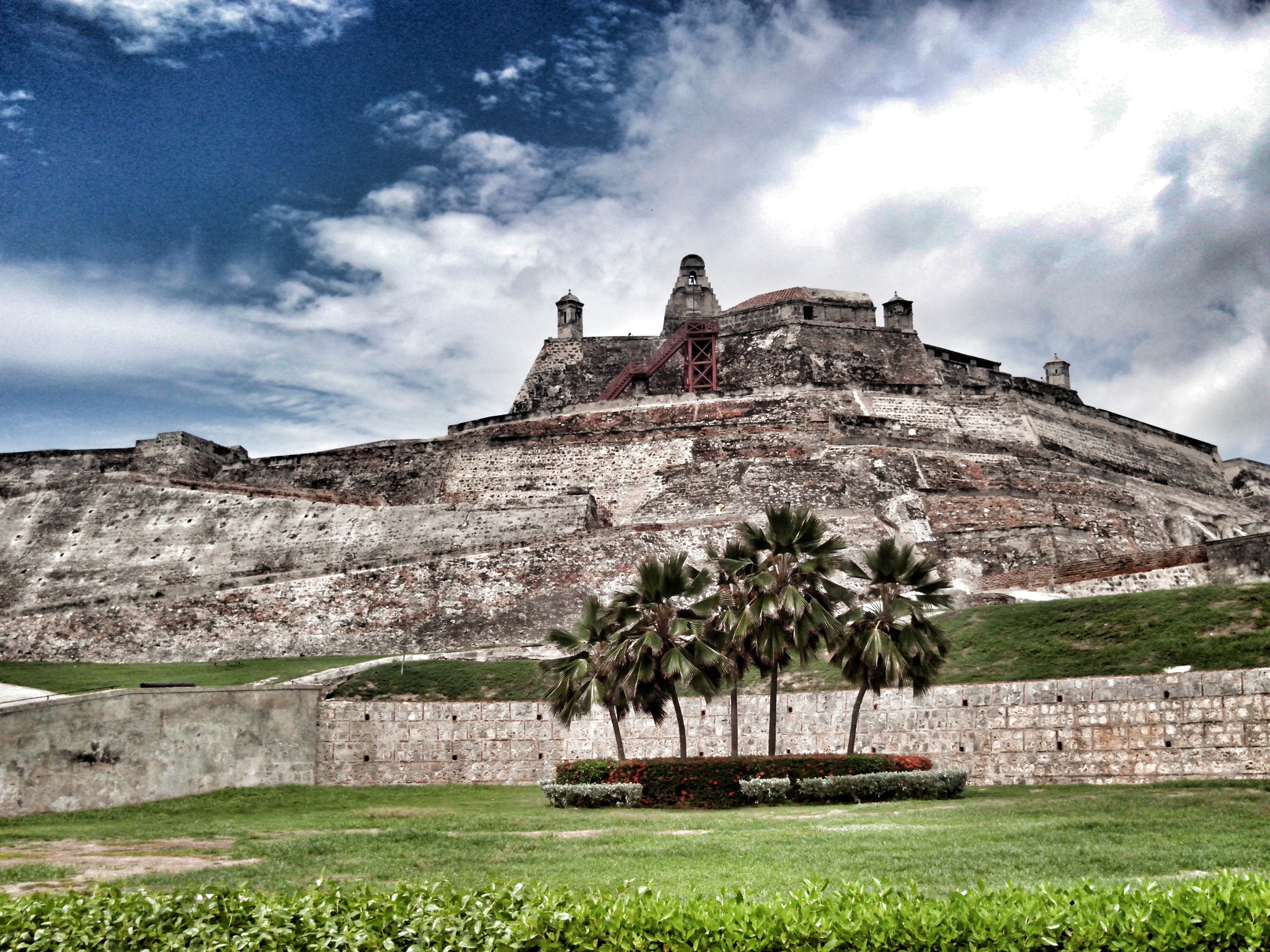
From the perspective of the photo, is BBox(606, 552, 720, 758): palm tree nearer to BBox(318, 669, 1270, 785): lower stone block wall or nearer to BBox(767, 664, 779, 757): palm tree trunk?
BBox(767, 664, 779, 757): palm tree trunk

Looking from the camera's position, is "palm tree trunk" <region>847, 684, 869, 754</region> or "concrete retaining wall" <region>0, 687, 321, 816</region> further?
"palm tree trunk" <region>847, 684, 869, 754</region>

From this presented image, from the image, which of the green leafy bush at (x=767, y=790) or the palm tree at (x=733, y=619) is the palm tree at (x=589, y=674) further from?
the green leafy bush at (x=767, y=790)

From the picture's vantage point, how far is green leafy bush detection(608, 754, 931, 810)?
18.0 m

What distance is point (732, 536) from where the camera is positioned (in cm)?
3203

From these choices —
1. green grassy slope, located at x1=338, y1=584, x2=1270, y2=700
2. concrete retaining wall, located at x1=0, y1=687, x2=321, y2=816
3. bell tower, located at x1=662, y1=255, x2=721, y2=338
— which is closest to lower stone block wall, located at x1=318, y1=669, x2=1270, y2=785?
green grassy slope, located at x1=338, y1=584, x2=1270, y2=700

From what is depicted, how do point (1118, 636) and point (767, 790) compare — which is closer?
point (767, 790)

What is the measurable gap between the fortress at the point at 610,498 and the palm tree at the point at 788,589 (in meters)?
9.25

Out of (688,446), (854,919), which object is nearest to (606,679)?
(854,919)

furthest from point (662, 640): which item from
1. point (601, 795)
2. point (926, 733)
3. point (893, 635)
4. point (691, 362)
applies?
point (691, 362)

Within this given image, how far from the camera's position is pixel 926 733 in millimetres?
20406

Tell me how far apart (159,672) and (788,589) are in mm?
16114

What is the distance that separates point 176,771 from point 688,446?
2290cm

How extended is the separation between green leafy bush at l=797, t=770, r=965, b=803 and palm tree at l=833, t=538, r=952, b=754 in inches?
63.0

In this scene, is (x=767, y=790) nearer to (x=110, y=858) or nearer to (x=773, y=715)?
(x=773, y=715)
